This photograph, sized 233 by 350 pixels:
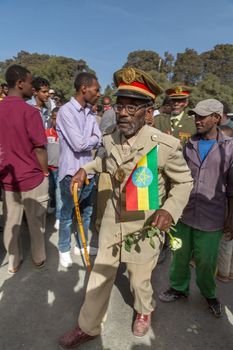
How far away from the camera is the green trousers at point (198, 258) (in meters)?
2.69

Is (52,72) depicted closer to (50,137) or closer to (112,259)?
(50,137)

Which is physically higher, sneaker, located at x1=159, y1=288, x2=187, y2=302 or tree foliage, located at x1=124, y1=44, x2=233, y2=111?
tree foliage, located at x1=124, y1=44, x2=233, y2=111

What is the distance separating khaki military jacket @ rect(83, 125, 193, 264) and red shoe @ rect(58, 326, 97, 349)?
74cm

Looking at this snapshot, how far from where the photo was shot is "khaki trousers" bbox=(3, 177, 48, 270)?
319 centimetres

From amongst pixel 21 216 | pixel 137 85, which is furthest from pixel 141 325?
pixel 137 85

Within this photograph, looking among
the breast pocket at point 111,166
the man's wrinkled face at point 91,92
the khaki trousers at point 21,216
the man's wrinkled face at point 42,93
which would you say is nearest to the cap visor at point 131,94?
the breast pocket at point 111,166

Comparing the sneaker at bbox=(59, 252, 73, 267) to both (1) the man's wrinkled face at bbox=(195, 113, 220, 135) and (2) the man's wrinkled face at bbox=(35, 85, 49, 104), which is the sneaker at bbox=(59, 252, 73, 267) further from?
(2) the man's wrinkled face at bbox=(35, 85, 49, 104)

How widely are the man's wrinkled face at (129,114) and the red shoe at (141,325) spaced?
166 cm

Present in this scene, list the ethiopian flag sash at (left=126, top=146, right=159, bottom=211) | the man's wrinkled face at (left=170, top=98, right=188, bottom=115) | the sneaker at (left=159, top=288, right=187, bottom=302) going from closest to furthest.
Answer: the ethiopian flag sash at (left=126, top=146, right=159, bottom=211) < the sneaker at (left=159, top=288, right=187, bottom=302) < the man's wrinkled face at (left=170, top=98, right=188, bottom=115)

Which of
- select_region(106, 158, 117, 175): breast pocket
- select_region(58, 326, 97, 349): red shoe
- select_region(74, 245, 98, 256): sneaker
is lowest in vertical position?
select_region(58, 326, 97, 349): red shoe

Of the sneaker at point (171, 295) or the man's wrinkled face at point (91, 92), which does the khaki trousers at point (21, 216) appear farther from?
the sneaker at point (171, 295)

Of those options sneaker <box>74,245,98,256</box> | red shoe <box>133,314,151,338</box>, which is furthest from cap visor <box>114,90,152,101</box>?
sneaker <box>74,245,98,256</box>

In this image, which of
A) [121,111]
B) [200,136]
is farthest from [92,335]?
[200,136]

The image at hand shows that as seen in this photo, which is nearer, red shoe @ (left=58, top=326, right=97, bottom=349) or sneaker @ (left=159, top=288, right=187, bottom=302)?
red shoe @ (left=58, top=326, right=97, bottom=349)
